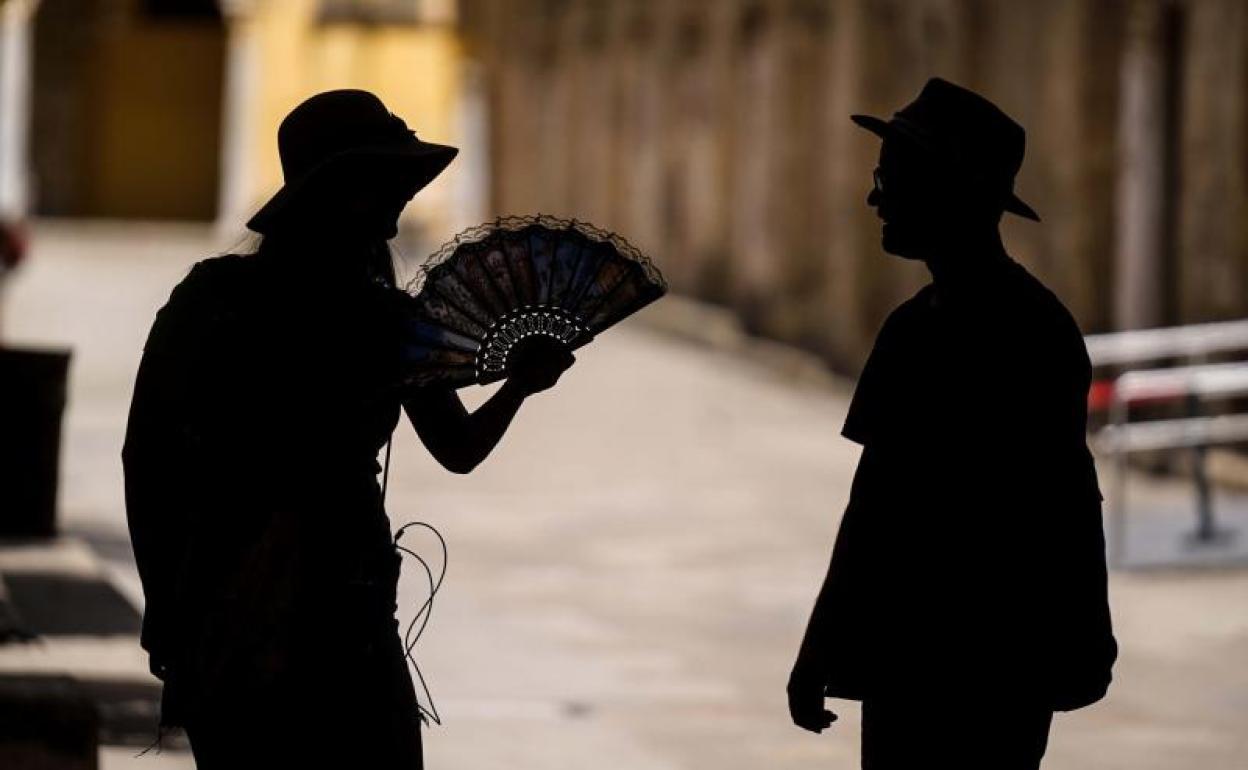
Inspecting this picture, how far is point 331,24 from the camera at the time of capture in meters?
43.1

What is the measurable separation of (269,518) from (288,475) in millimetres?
70

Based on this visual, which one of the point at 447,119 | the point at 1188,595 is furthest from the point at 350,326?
the point at 447,119

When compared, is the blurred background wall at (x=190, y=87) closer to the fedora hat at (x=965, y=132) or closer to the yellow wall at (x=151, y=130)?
the yellow wall at (x=151, y=130)

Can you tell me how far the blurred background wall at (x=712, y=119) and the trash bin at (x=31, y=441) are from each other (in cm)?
147

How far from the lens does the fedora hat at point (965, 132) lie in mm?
4945

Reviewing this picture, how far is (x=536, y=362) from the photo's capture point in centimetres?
499

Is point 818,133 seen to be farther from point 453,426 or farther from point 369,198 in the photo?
point 369,198

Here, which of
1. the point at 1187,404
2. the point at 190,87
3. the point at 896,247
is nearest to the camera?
the point at 896,247

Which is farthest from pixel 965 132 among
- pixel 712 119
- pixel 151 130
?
pixel 151 130

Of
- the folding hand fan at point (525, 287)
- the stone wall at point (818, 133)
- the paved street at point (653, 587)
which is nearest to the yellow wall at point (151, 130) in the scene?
the stone wall at point (818, 133)

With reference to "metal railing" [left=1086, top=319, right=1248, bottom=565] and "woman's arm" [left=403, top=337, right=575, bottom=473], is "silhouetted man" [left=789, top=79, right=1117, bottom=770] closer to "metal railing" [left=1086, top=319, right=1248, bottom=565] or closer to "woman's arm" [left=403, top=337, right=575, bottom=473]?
"woman's arm" [left=403, top=337, right=575, bottom=473]

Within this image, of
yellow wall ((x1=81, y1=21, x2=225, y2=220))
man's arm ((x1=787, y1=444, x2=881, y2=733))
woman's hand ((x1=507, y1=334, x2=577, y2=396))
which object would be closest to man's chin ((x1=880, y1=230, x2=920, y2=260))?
man's arm ((x1=787, y1=444, x2=881, y2=733))

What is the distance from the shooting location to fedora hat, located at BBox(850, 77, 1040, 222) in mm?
4945

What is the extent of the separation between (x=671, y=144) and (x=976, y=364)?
28329 mm
